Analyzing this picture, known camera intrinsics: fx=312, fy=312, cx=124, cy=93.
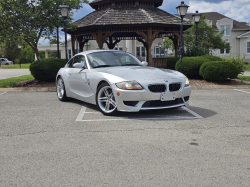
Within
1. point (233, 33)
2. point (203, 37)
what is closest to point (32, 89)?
point (203, 37)

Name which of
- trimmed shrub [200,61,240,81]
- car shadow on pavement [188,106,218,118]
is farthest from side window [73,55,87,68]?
trimmed shrub [200,61,240,81]

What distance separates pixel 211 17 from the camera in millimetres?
51312

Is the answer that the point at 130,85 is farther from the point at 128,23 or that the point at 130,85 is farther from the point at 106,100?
the point at 128,23

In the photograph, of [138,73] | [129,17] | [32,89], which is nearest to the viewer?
[138,73]

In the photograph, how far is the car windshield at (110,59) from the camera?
7887mm

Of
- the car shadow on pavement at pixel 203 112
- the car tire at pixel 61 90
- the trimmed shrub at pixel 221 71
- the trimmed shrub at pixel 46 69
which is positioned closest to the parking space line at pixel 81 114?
the car tire at pixel 61 90

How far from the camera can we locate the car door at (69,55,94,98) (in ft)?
25.3

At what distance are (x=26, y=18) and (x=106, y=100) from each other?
992 cm

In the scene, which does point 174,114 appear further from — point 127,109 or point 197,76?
point 197,76

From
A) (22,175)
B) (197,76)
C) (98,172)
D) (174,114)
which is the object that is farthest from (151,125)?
(197,76)

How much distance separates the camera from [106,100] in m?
6.97

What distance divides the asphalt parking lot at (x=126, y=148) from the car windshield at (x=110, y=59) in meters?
1.32

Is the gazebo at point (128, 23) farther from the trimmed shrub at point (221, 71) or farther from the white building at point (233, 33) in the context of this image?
the white building at point (233, 33)

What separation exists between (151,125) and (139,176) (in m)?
2.57
